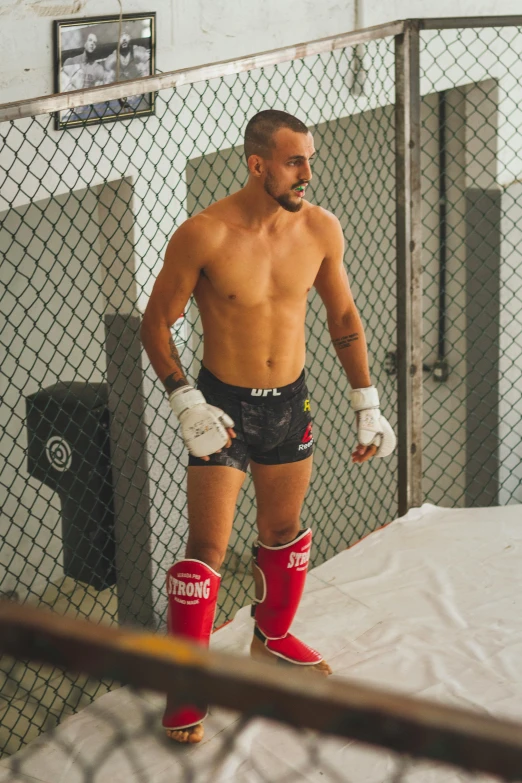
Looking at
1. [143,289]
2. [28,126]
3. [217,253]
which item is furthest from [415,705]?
[143,289]

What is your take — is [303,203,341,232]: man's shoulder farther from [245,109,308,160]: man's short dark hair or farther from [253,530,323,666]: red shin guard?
[253,530,323,666]: red shin guard

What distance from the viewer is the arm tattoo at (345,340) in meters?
2.71

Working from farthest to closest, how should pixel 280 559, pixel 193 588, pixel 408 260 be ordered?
pixel 408 260
pixel 280 559
pixel 193 588

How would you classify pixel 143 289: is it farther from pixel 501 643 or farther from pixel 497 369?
pixel 497 369

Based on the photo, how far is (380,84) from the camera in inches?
165

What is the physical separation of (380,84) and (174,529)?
2.13m

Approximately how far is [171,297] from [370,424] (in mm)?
710

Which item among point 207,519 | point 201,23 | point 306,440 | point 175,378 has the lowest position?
point 207,519

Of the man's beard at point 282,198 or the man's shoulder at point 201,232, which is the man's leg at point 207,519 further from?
the man's beard at point 282,198

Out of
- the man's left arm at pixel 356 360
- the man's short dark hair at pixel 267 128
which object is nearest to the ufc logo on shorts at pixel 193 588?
the man's left arm at pixel 356 360

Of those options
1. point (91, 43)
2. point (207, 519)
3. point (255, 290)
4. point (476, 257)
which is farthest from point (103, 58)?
point (476, 257)

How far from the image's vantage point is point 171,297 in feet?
7.72

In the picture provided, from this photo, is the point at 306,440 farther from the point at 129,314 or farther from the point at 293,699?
the point at 293,699

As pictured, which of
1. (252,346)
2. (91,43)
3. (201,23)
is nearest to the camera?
(252,346)
